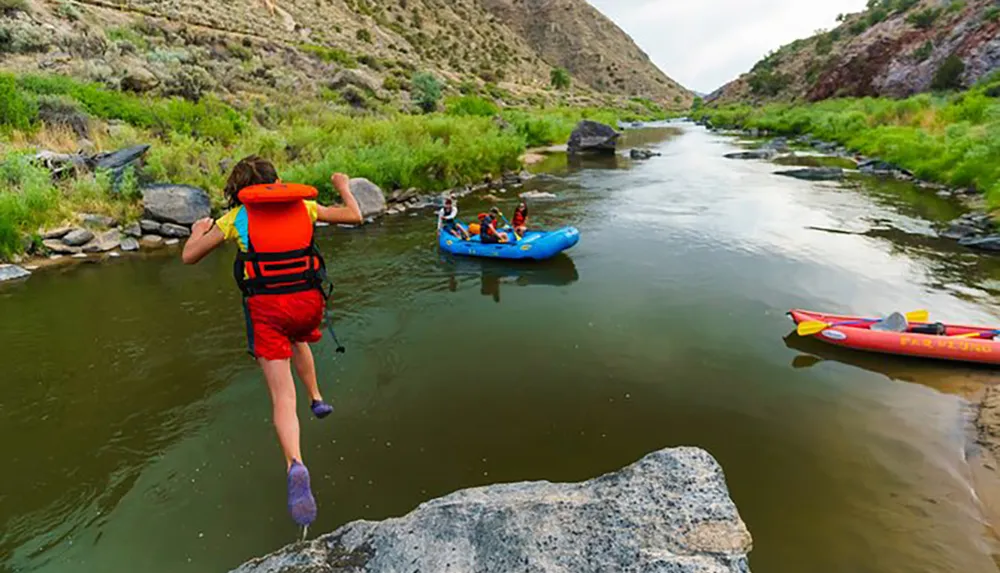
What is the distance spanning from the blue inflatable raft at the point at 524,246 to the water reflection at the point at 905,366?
5153 mm

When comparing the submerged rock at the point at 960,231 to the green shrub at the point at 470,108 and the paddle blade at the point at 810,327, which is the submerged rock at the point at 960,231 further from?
the green shrub at the point at 470,108

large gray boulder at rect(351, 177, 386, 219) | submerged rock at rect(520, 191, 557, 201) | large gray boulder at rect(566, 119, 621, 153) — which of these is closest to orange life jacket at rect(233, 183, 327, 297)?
large gray boulder at rect(351, 177, 386, 219)

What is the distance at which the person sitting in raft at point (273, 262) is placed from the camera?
356 centimetres

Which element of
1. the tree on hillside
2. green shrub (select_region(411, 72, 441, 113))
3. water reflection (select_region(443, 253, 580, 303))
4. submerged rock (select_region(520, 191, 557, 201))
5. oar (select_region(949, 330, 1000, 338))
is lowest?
water reflection (select_region(443, 253, 580, 303))

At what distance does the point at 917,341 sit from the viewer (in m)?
7.16

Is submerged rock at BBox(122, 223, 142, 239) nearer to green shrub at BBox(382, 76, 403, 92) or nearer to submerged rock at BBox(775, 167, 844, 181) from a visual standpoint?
submerged rock at BBox(775, 167, 844, 181)

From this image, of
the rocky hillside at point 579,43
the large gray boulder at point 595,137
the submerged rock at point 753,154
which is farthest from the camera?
the rocky hillside at point 579,43

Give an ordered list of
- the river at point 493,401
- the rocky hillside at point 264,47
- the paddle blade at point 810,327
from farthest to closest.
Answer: the rocky hillside at point 264,47 < the paddle blade at point 810,327 < the river at point 493,401

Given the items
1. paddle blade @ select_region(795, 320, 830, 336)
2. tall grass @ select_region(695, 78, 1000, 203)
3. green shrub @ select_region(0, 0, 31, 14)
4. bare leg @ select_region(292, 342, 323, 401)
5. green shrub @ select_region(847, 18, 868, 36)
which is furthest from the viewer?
green shrub @ select_region(847, 18, 868, 36)

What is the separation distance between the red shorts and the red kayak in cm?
741

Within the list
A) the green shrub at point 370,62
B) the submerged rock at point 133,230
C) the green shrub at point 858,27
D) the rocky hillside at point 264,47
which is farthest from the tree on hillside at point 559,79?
the submerged rock at point 133,230

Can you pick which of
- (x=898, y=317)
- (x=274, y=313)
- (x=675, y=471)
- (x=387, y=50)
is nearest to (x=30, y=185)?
(x=274, y=313)

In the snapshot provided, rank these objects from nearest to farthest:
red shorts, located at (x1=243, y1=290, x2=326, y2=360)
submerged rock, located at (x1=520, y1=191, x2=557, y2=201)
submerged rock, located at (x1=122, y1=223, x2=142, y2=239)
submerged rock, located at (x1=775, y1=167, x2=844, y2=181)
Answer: red shorts, located at (x1=243, y1=290, x2=326, y2=360) → submerged rock, located at (x1=122, y1=223, x2=142, y2=239) → submerged rock, located at (x1=520, y1=191, x2=557, y2=201) → submerged rock, located at (x1=775, y1=167, x2=844, y2=181)

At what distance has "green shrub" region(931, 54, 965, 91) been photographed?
1399 inches
